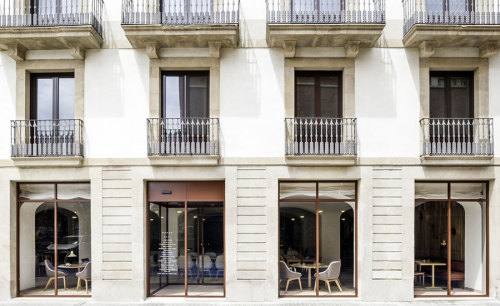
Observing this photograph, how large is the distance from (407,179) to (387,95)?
7.98ft

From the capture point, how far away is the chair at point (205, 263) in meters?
12.9

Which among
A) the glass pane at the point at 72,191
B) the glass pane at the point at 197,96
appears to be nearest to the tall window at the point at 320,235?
the glass pane at the point at 197,96

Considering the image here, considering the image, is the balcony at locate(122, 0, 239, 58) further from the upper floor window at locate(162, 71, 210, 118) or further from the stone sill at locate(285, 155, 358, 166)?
the stone sill at locate(285, 155, 358, 166)

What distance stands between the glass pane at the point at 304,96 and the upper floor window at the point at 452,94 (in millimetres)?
3501

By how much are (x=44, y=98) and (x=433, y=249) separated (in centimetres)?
1217

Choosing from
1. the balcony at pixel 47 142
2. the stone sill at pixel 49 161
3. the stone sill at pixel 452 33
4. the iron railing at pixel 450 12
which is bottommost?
the stone sill at pixel 49 161

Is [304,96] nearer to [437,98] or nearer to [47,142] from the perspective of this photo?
[437,98]

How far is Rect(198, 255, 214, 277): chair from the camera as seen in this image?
12945mm

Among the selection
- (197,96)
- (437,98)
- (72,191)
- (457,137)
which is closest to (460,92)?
(437,98)

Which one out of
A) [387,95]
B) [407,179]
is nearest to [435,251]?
[407,179]

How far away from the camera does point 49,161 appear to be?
484 inches

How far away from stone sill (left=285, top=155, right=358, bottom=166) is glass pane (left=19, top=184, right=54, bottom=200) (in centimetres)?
706

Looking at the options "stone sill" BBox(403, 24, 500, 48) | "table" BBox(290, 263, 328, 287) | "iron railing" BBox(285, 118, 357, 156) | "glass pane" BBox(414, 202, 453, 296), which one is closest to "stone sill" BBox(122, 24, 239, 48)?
"iron railing" BBox(285, 118, 357, 156)

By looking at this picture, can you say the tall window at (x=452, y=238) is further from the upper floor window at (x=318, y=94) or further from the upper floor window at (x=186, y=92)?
the upper floor window at (x=186, y=92)
